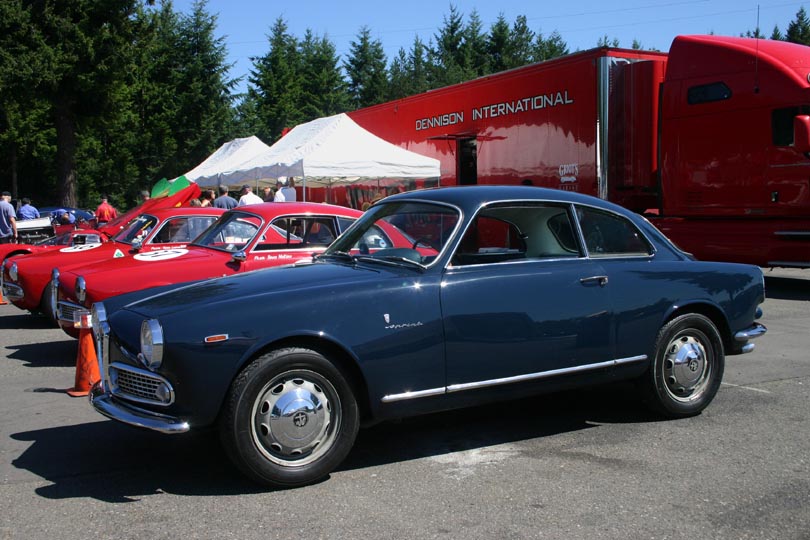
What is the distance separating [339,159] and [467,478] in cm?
1167

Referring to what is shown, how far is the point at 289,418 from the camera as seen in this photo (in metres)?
3.88

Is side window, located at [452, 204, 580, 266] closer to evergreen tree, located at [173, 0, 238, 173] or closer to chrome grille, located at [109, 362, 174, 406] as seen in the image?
chrome grille, located at [109, 362, 174, 406]

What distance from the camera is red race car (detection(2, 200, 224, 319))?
8547 millimetres

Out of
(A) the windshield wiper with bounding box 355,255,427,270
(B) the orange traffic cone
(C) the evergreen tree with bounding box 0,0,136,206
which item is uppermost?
(C) the evergreen tree with bounding box 0,0,136,206

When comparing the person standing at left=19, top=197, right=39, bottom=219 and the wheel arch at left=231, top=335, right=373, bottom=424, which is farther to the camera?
the person standing at left=19, top=197, right=39, bottom=219

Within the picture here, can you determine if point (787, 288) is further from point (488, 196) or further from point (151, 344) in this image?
point (151, 344)

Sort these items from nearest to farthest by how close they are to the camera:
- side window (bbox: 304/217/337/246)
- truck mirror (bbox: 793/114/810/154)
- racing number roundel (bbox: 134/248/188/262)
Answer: racing number roundel (bbox: 134/248/188/262), side window (bbox: 304/217/337/246), truck mirror (bbox: 793/114/810/154)

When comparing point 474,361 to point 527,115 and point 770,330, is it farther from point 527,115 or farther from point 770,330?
point 527,115

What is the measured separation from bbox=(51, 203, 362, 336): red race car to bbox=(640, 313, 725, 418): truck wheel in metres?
3.64

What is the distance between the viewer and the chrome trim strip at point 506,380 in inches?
163

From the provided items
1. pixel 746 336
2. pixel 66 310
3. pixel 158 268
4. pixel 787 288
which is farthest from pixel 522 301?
pixel 787 288

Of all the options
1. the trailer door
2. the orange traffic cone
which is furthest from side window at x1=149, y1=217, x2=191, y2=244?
the trailer door

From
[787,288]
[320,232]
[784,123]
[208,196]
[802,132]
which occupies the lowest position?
[787,288]

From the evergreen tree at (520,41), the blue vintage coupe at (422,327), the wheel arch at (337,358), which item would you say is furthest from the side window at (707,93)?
the evergreen tree at (520,41)
